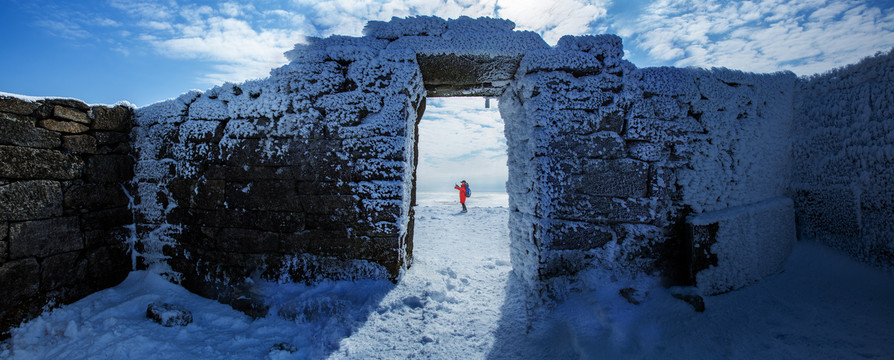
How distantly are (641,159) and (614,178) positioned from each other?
0.24 meters

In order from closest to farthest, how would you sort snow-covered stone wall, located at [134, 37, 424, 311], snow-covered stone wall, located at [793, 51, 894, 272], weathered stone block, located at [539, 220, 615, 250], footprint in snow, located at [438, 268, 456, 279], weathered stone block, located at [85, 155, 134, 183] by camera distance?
snow-covered stone wall, located at [793, 51, 894, 272] < weathered stone block, located at [539, 220, 615, 250] < snow-covered stone wall, located at [134, 37, 424, 311] < weathered stone block, located at [85, 155, 134, 183] < footprint in snow, located at [438, 268, 456, 279]

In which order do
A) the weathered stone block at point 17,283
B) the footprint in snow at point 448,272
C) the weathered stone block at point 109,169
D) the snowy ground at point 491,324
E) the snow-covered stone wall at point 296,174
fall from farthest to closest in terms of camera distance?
the footprint in snow at point 448,272, the weathered stone block at point 109,169, the snow-covered stone wall at point 296,174, the weathered stone block at point 17,283, the snowy ground at point 491,324

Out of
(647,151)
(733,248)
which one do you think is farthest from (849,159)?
(647,151)

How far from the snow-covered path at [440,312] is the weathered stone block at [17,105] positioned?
2.62 meters

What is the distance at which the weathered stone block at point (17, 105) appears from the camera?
209cm

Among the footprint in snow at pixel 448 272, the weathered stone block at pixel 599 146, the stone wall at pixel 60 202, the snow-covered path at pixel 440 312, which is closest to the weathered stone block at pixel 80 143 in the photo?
the stone wall at pixel 60 202

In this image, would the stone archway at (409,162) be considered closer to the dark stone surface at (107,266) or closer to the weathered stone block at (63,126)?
the dark stone surface at (107,266)

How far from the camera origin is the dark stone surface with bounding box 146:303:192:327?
7.25 ft

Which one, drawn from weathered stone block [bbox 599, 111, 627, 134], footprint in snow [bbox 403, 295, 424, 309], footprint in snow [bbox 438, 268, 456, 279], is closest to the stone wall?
footprint in snow [bbox 403, 295, 424, 309]

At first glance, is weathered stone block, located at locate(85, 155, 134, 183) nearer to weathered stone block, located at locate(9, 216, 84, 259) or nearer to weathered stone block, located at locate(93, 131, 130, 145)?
weathered stone block, located at locate(93, 131, 130, 145)

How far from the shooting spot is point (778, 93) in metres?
2.43

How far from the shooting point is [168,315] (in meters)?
2.21

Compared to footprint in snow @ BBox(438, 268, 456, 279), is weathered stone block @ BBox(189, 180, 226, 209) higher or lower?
higher

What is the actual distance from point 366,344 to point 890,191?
3.18 m
